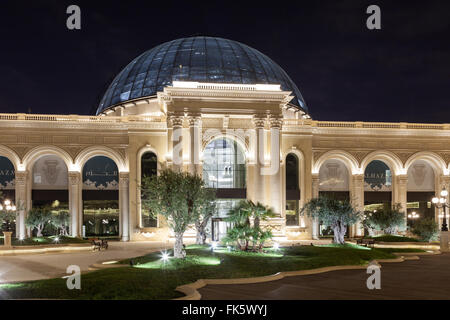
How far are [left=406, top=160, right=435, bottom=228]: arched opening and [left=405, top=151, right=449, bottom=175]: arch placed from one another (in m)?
0.71

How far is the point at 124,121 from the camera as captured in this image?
41.1m

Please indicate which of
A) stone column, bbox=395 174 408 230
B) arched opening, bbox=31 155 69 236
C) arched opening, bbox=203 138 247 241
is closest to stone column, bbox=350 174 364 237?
stone column, bbox=395 174 408 230

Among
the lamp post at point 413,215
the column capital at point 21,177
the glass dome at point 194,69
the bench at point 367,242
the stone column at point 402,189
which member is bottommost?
the bench at point 367,242

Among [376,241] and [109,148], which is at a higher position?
[109,148]

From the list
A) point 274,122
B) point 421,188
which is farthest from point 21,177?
point 421,188

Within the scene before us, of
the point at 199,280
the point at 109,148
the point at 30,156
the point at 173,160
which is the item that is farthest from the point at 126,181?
the point at 199,280

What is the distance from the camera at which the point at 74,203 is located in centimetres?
4016

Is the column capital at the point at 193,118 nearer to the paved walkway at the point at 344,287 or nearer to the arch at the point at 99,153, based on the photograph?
the arch at the point at 99,153

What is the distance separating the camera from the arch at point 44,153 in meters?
39.5

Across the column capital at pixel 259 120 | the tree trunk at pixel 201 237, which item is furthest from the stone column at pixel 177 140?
the tree trunk at pixel 201 237

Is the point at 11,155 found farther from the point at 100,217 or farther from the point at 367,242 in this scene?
the point at 367,242

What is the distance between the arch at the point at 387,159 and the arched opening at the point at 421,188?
7.14ft
